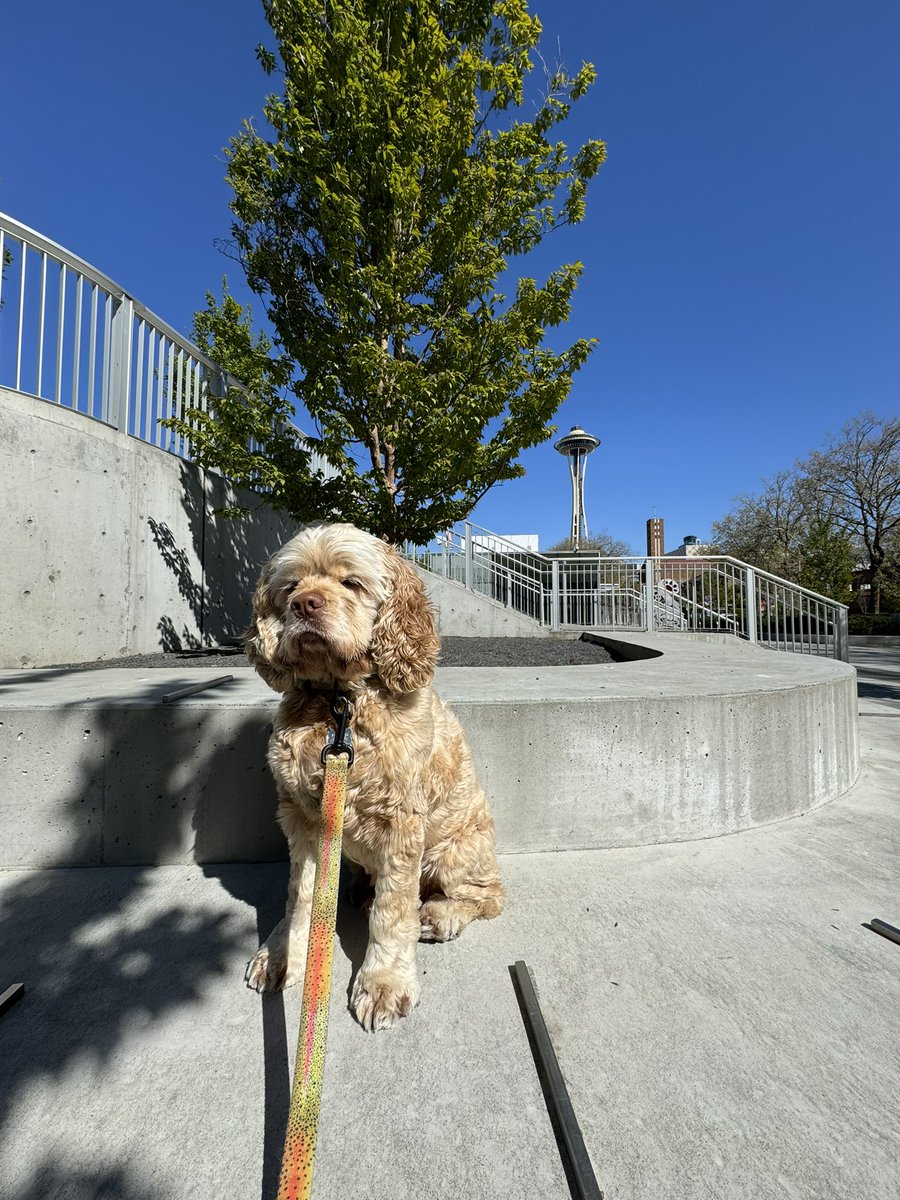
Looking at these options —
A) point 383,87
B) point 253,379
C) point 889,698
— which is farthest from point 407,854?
point 889,698

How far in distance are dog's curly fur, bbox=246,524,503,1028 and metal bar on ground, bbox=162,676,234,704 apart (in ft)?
4.01

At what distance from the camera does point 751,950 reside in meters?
2.09

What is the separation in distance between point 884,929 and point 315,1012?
2.49 meters

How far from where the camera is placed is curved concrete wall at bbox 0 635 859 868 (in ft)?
8.89

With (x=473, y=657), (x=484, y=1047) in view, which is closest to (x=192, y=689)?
(x=484, y=1047)

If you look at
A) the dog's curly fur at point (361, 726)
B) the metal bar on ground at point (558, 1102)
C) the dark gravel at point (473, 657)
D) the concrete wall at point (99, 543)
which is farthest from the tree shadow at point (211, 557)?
the metal bar on ground at point (558, 1102)

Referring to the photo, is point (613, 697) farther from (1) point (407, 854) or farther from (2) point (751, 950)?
(1) point (407, 854)

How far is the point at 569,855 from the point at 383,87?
691 centimetres

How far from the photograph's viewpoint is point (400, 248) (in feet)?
19.0

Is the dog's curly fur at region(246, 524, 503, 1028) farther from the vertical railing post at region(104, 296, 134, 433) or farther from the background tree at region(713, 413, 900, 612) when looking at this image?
the background tree at region(713, 413, 900, 612)

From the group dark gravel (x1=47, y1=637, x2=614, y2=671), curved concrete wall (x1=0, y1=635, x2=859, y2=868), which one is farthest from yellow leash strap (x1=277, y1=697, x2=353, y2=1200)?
dark gravel (x1=47, y1=637, x2=614, y2=671)

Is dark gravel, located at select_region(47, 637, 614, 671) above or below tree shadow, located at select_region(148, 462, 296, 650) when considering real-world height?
below

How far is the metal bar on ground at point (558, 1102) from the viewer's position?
1.20 meters

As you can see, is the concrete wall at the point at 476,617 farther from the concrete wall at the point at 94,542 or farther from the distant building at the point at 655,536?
the distant building at the point at 655,536
